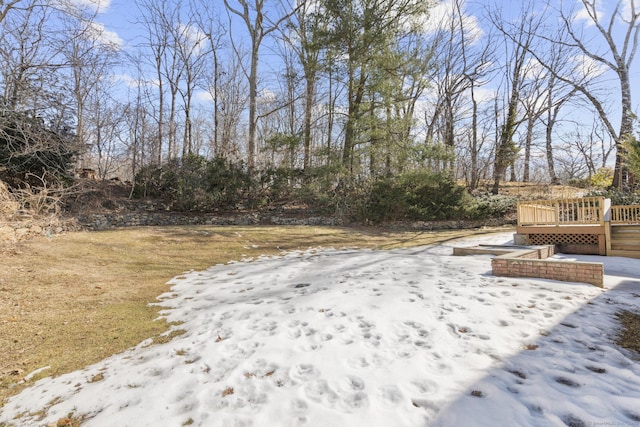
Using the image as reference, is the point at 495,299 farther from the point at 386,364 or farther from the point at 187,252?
the point at 187,252

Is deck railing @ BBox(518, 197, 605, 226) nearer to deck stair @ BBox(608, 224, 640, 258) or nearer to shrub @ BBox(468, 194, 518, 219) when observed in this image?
deck stair @ BBox(608, 224, 640, 258)

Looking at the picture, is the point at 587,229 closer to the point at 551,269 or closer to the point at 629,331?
the point at 551,269

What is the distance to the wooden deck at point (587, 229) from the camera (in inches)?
311

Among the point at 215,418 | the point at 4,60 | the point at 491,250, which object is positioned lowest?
the point at 215,418

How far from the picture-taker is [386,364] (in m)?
2.46

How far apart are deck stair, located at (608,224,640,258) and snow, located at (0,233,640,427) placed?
469cm

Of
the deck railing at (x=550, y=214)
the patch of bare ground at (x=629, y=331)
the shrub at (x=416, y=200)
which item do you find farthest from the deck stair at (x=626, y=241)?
the patch of bare ground at (x=629, y=331)

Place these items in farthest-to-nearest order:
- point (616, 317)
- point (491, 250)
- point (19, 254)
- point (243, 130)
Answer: point (243, 130), point (491, 250), point (19, 254), point (616, 317)

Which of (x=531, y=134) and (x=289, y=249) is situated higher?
(x=531, y=134)

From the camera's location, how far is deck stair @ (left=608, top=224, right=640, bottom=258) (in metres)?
7.70

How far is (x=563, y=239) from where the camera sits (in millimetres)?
8766

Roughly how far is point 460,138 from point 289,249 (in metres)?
17.0

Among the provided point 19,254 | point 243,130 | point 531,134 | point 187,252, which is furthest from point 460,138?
point 19,254

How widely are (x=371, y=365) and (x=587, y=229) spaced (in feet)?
29.3
